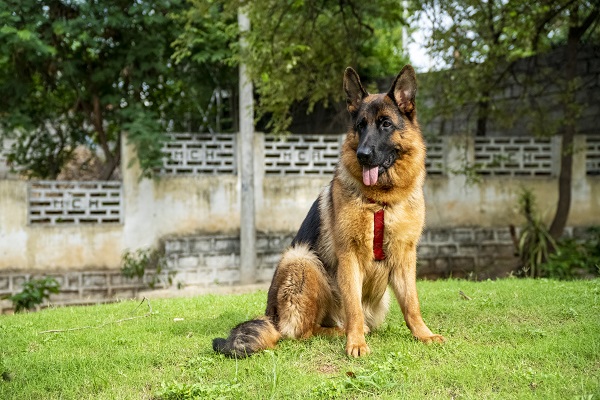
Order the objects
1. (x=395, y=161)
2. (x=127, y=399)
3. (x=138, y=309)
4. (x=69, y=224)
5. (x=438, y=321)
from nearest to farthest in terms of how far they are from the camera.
A: (x=127, y=399) → (x=395, y=161) → (x=438, y=321) → (x=138, y=309) → (x=69, y=224)

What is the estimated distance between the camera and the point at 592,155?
42.4 ft

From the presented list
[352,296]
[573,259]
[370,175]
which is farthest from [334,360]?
[573,259]

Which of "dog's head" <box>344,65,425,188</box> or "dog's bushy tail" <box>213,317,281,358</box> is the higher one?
"dog's head" <box>344,65,425,188</box>

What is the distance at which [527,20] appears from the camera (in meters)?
10.6

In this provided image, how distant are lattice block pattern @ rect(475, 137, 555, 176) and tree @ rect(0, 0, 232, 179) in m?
6.16

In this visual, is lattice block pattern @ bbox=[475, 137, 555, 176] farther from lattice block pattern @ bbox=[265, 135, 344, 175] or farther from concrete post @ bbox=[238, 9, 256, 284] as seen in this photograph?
concrete post @ bbox=[238, 9, 256, 284]

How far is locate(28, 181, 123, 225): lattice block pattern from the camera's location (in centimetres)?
1148

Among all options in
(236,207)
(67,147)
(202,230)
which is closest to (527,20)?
(236,207)

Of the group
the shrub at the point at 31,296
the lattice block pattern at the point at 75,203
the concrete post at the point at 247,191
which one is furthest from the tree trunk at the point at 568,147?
the shrub at the point at 31,296

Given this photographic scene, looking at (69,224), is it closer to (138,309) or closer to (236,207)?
(236,207)

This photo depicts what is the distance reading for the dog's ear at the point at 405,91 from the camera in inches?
183

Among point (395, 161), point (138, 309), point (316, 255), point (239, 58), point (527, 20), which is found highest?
point (527, 20)

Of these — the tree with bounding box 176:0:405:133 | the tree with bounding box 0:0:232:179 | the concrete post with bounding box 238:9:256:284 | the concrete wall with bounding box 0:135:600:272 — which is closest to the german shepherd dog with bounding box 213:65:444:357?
the tree with bounding box 176:0:405:133

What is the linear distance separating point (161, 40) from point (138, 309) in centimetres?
705
